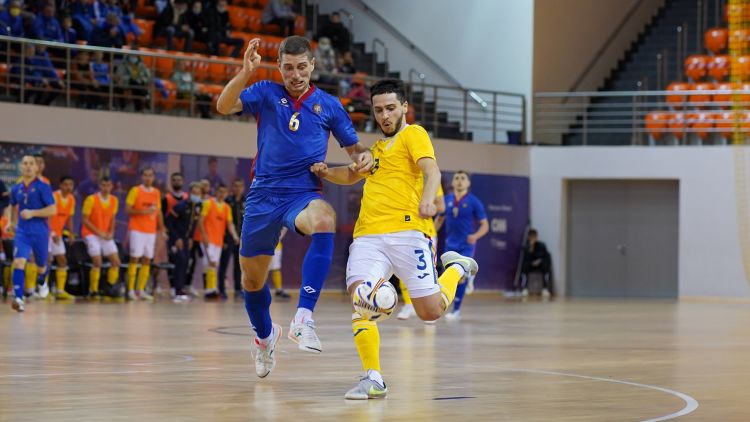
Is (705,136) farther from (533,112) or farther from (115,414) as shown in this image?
(115,414)

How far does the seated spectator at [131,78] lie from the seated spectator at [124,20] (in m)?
1.27

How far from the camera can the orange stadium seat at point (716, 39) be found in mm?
30922

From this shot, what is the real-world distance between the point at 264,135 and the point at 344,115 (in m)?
0.60

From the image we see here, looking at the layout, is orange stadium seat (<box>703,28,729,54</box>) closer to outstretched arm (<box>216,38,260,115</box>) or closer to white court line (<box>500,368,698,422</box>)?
white court line (<box>500,368,698,422</box>)

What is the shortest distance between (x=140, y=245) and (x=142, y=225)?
14.5 inches

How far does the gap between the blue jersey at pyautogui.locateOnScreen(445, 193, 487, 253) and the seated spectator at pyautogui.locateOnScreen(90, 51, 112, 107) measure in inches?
311

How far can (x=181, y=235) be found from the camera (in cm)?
2230

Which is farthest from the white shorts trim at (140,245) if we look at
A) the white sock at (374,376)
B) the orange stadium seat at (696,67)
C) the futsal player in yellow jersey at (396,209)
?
the orange stadium seat at (696,67)

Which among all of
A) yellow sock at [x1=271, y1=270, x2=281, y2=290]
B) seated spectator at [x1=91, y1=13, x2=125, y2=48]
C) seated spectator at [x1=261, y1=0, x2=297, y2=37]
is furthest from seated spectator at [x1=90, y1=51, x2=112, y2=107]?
seated spectator at [x1=261, y1=0, x2=297, y2=37]

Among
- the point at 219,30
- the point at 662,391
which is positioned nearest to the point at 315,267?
the point at 662,391

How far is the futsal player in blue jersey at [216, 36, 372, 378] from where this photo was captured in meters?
8.22

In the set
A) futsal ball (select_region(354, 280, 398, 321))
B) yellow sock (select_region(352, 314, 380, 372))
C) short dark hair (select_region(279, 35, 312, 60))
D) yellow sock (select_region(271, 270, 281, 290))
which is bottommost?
yellow sock (select_region(271, 270, 281, 290))

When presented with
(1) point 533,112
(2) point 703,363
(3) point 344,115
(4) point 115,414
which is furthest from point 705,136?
(4) point 115,414

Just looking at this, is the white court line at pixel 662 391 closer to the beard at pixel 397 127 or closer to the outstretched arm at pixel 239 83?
the beard at pixel 397 127
